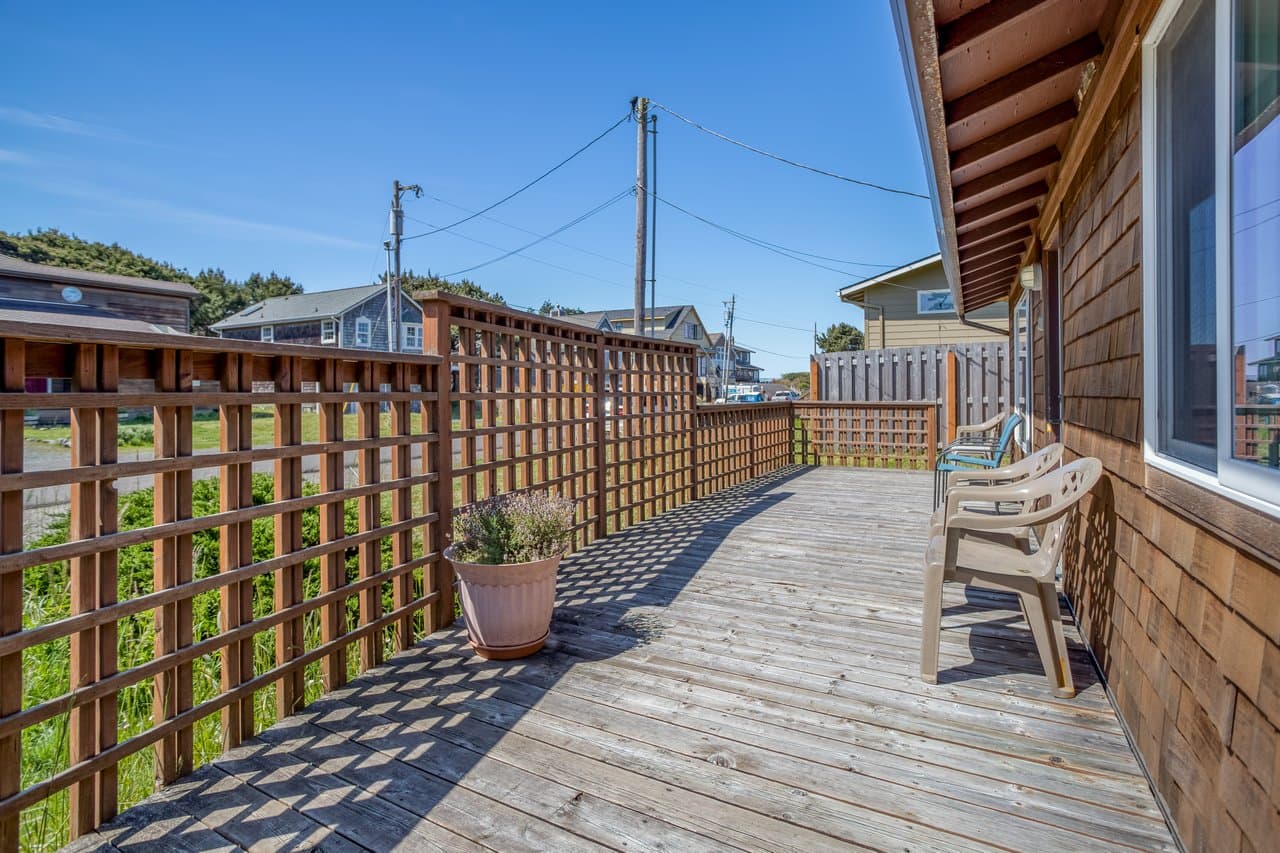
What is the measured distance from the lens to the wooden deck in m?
1.55

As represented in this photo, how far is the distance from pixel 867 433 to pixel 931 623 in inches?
277

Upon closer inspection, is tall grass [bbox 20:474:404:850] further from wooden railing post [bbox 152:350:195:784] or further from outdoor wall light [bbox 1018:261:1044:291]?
outdoor wall light [bbox 1018:261:1044:291]

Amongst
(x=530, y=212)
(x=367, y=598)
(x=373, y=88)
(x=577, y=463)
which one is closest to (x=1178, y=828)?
(x=367, y=598)

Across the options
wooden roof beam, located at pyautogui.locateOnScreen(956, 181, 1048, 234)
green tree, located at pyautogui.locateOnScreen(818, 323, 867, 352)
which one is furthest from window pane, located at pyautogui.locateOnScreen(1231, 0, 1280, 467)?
green tree, located at pyautogui.locateOnScreen(818, 323, 867, 352)

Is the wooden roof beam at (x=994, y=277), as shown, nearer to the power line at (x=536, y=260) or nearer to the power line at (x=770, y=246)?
the power line at (x=770, y=246)

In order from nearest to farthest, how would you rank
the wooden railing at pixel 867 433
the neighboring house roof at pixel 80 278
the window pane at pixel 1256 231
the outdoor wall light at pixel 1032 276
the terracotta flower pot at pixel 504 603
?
1. the window pane at pixel 1256 231
2. the terracotta flower pot at pixel 504 603
3. the outdoor wall light at pixel 1032 276
4. the wooden railing at pixel 867 433
5. the neighboring house roof at pixel 80 278

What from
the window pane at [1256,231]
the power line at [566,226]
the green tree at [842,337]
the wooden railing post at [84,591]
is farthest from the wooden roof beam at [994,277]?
the green tree at [842,337]

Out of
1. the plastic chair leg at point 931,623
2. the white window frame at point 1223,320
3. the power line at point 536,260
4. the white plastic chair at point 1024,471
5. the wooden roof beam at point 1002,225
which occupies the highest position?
the power line at point 536,260

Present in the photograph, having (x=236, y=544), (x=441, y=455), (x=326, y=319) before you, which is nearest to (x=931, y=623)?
(x=441, y=455)

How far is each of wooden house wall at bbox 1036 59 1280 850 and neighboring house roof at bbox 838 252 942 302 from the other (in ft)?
32.0

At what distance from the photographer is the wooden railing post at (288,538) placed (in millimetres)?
2139

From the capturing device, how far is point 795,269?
2639 centimetres

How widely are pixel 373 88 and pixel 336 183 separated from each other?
489 inches

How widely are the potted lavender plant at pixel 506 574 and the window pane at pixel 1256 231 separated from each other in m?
2.17
